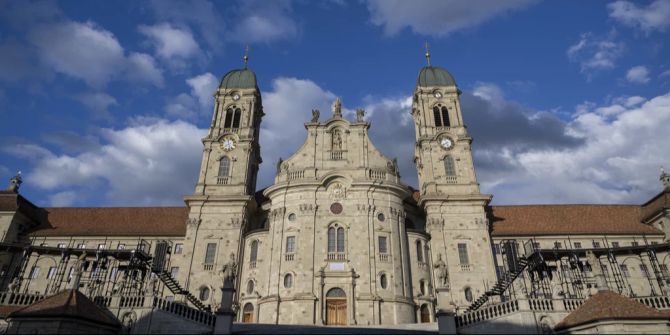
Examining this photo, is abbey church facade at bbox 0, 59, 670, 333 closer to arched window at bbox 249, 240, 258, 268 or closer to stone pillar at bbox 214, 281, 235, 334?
arched window at bbox 249, 240, 258, 268

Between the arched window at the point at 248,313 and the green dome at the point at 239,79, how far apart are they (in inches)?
958

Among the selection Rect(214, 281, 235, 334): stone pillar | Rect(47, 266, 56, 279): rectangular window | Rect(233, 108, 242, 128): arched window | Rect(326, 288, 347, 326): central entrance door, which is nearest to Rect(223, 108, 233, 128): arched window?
Rect(233, 108, 242, 128): arched window

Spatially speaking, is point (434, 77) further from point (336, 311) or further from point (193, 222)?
point (193, 222)

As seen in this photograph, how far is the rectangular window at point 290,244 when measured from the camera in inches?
1436

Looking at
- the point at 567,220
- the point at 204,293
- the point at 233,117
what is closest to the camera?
the point at 204,293

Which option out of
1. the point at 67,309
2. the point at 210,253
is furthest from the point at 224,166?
the point at 67,309

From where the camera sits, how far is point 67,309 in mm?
20469

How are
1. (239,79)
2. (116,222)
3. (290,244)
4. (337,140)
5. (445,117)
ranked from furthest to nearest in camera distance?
(239,79) → (445,117) → (116,222) → (337,140) → (290,244)

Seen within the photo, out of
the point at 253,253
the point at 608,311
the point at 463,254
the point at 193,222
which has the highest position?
the point at 193,222

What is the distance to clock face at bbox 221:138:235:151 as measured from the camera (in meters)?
44.3

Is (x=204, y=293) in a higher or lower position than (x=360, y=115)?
lower

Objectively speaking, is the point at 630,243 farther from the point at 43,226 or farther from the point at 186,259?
the point at 43,226

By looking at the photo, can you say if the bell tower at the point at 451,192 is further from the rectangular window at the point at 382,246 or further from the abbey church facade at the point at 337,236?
the rectangular window at the point at 382,246

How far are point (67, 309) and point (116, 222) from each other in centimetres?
2657
